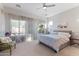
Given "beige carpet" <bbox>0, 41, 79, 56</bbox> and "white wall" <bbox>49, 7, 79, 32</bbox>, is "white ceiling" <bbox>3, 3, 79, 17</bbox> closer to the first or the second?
"white wall" <bbox>49, 7, 79, 32</bbox>

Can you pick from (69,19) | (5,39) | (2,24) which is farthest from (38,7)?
(5,39)

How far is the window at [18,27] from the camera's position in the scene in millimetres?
2252

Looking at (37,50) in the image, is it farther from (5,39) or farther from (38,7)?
(38,7)

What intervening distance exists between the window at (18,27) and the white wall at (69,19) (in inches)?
28.2

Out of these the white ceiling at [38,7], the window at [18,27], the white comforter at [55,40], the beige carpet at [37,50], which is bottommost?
the beige carpet at [37,50]

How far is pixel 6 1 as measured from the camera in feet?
6.84

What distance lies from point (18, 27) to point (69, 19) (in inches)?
48.6

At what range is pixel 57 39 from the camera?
221 cm

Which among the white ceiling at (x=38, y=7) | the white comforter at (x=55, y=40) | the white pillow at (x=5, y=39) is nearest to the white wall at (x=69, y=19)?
the white ceiling at (x=38, y=7)

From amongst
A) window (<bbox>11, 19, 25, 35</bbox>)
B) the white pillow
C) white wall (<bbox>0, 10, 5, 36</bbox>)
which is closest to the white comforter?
window (<bbox>11, 19, 25, 35</bbox>)

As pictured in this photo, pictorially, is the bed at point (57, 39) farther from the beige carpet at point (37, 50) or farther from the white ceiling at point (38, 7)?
the white ceiling at point (38, 7)

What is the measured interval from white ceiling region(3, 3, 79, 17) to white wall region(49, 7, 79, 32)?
0.10 metres

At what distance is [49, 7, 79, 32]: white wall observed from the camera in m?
2.18

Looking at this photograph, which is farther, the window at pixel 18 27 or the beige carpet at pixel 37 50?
the window at pixel 18 27
